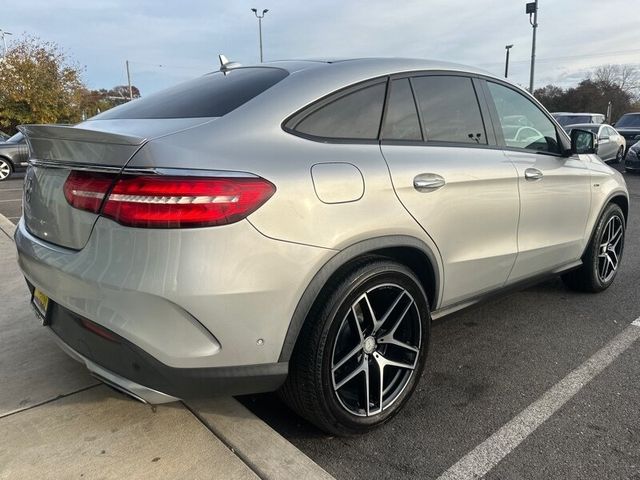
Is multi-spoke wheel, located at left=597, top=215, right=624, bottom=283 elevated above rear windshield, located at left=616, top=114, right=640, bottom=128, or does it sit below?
below

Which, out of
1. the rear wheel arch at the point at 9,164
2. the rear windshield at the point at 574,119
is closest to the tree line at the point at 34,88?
the rear wheel arch at the point at 9,164

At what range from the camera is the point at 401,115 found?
8.44ft

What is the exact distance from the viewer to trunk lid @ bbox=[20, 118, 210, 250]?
74.9 inches

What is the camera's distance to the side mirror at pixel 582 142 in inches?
146

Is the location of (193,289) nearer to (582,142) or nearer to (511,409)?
(511,409)

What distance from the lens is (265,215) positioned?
74.0 inches

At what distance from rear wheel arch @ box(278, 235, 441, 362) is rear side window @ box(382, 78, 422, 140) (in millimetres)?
513

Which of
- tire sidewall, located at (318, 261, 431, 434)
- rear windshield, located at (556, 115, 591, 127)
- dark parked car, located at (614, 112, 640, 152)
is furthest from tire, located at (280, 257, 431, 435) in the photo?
dark parked car, located at (614, 112, 640, 152)

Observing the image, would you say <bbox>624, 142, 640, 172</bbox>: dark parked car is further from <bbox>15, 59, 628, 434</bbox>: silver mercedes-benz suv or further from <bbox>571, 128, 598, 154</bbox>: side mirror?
<bbox>15, 59, 628, 434</bbox>: silver mercedes-benz suv

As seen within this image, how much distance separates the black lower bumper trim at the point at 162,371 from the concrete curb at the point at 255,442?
0.32 metres

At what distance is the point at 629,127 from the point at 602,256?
17.4m

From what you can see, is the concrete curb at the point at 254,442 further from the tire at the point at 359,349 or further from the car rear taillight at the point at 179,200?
the car rear taillight at the point at 179,200

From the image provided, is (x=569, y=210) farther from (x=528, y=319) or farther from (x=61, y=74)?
(x=61, y=74)

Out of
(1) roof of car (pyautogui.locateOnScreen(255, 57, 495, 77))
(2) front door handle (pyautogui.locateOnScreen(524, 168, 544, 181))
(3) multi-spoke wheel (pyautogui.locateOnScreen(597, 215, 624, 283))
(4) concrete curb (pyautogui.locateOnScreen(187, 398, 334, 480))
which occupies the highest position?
(1) roof of car (pyautogui.locateOnScreen(255, 57, 495, 77))
